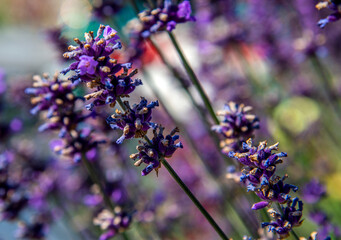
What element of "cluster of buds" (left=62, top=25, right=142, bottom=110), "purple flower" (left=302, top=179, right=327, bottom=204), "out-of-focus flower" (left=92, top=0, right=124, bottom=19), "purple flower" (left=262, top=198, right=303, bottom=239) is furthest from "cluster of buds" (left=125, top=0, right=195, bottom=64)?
"purple flower" (left=302, top=179, right=327, bottom=204)

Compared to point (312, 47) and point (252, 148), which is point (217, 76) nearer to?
point (312, 47)

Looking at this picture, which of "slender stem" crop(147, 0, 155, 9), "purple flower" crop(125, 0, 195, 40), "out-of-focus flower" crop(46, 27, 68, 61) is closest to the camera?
"purple flower" crop(125, 0, 195, 40)

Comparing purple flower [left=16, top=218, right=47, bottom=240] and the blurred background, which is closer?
purple flower [left=16, top=218, right=47, bottom=240]

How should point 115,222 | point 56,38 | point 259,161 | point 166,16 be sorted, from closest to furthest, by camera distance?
point 259,161, point 166,16, point 115,222, point 56,38

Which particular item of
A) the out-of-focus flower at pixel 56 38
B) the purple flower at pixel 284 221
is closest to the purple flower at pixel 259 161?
the purple flower at pixel 284 221

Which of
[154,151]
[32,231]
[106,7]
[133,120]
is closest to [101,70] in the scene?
[133,120]

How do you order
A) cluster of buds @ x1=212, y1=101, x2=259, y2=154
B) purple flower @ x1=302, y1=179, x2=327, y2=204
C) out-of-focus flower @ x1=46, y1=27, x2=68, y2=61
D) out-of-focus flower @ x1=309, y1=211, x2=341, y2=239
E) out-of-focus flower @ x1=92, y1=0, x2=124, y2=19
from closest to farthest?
cluster of buds @ x1=212, y1=101, x2=259, y2=154, out-of-focus flower @ x1=309, y1=211, x2=341, y2=239, purple flower @ x1=302, y1=179, x2=327, y2=204, out-of-focus flower @ x1=92, y1=0, x2=124, y2=19, out-of-focus flower @ x1=46, y1=27, x2=68, y2=61

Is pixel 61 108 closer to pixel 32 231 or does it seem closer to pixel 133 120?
pixel 133 120

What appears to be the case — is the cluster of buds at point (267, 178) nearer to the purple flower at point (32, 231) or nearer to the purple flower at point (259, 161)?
the purple flower at point (259, 161)

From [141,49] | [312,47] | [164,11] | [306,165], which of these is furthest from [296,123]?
[164,11]

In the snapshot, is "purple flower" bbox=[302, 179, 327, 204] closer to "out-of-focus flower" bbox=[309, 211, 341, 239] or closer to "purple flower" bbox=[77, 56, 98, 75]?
"out-of-focus flower" bbox=[309, 211, 341, 239]
